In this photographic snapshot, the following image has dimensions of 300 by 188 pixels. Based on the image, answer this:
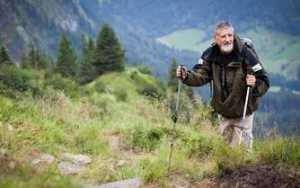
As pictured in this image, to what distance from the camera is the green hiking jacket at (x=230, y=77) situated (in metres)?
8.26

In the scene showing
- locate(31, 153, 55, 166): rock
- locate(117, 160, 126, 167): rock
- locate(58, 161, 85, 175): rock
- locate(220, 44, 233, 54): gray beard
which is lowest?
locate(58, 161, 85, 175): rock

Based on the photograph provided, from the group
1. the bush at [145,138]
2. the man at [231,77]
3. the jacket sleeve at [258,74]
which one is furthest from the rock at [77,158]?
the jacket sleeve at [258,74]

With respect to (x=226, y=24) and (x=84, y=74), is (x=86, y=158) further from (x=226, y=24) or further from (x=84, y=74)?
(x=84, y=74)

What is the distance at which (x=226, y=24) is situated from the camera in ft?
27.2

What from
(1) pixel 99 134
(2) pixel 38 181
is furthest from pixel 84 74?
(2) pixel 38 181

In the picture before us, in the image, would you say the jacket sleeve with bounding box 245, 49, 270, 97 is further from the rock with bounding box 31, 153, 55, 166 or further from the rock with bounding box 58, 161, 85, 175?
the rock with bounding box 31, 153, 55, 166

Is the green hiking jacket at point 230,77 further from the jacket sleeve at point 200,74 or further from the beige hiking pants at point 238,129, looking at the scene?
the beige hiking pants at point 238,129

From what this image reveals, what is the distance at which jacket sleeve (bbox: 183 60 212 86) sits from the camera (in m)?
8.73

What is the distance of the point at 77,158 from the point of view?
8.96 m

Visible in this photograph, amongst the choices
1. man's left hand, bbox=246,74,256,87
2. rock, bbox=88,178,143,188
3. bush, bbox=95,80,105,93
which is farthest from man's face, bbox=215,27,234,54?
bush, bbox=95,80,105,93

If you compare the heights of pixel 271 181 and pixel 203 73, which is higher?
pixel 203 73

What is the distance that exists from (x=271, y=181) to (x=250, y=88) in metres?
1.75

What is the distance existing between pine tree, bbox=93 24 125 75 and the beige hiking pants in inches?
2894

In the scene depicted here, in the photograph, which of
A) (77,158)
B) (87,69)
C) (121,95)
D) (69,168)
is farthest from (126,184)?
(87,69)
